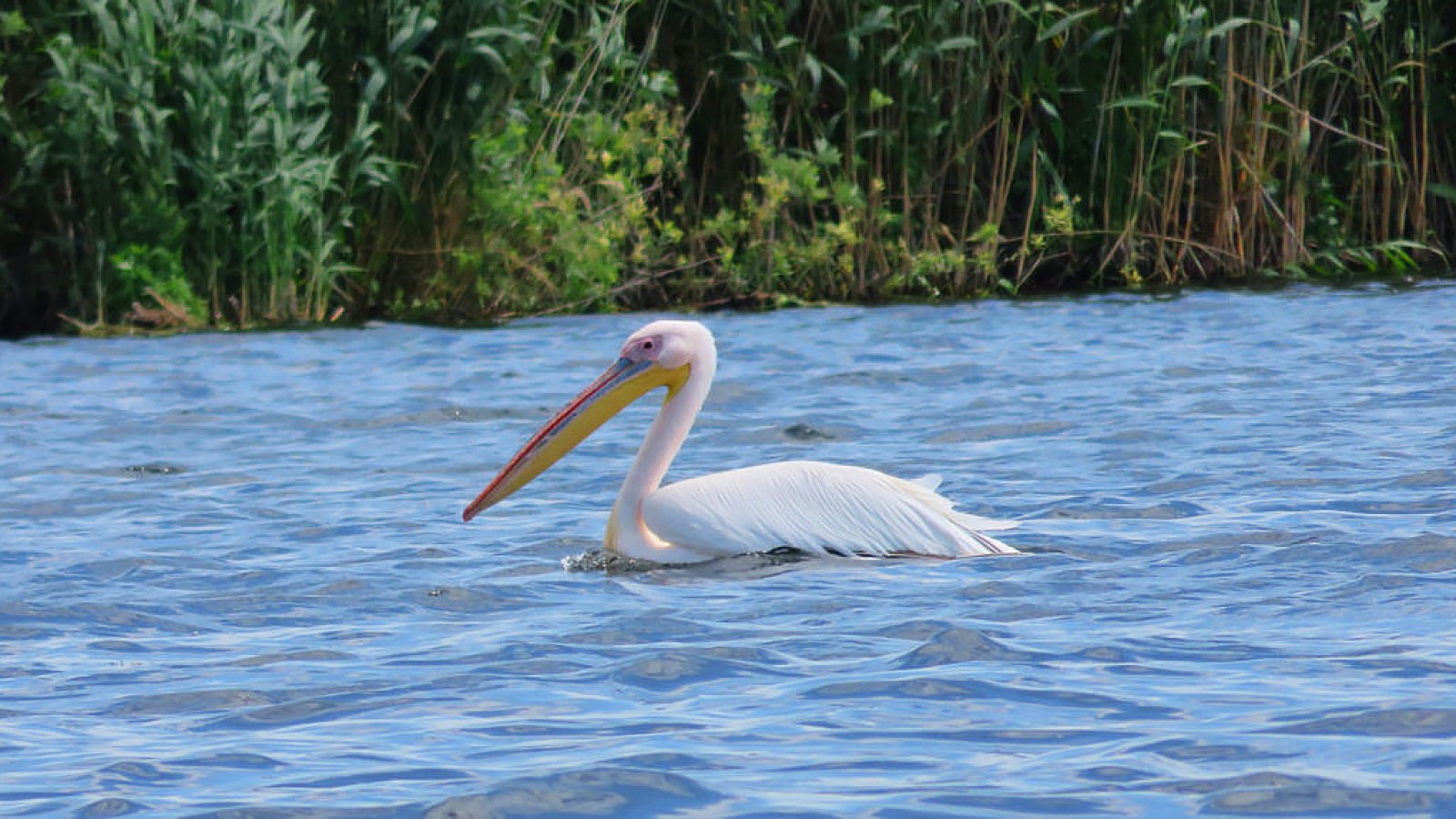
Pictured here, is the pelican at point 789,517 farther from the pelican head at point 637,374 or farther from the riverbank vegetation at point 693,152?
the riverbank vegetation at point 693,152

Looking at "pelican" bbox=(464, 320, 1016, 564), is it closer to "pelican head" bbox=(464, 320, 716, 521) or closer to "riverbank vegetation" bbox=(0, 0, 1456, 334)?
"pelican head" bbox=(464, 320, 716, 521)

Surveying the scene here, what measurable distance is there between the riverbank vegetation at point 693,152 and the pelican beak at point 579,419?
16.6 ft

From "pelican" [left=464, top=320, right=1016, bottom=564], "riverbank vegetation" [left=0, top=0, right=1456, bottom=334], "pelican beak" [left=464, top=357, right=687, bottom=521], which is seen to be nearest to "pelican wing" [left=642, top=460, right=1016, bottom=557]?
"pelican" [left=464, top=320, right=1016, bottom=564]

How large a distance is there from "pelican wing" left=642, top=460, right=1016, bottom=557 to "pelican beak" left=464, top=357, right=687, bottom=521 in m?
0.51

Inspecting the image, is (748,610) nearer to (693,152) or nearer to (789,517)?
(789,517)

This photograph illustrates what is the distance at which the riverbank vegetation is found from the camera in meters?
10.2

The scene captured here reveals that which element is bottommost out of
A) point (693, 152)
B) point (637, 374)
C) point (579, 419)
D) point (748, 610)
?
point (748, 610)

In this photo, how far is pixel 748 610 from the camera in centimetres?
441

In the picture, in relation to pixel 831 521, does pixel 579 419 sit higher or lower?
higher

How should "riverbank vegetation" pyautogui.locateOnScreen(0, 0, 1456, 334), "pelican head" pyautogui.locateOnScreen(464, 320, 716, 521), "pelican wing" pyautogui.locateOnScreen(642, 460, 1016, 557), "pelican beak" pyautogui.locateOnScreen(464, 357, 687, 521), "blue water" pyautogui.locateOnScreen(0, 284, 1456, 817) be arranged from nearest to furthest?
"blue water" pyautogui.locateOnScreen(0, 284, 1456, 817), "pelican wing" pyautogui.locateOnScreen(642, 460, 1016, 557), "pelican beak" pyautogui.locateOnScreen(464, 357, 687, 521), "pelican head" pyautogui.locateOnScreen(464, 320, 716, 521), "riverbank vegetation" pyautogui.locateOnScreen(0, 0, 1456, 334)

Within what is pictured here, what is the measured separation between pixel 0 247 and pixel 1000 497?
6657mm

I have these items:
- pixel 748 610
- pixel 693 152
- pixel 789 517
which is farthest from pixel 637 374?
pixel 693 152

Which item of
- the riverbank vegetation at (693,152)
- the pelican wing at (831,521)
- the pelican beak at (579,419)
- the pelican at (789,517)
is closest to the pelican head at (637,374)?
the pelican beak at (579,419)

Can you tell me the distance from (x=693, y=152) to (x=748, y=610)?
318 inches
